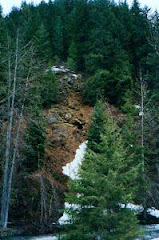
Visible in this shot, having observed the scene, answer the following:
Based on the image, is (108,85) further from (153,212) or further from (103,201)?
(103,201)

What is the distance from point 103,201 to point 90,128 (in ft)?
47.6

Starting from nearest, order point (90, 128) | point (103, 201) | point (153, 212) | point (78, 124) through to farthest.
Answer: point (103, 201) → point (153, 212) → point (90, 128) → point (78, 124)

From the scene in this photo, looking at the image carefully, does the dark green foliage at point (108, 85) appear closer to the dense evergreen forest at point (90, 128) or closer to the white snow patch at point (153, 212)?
the dense evergreen forest at point (90, 128)

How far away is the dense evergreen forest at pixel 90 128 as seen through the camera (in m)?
14.8

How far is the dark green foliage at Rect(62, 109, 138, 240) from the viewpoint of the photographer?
46.8 feet

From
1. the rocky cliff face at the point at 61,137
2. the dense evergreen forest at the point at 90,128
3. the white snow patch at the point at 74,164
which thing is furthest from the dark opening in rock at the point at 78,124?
the white snow patch at the point at 74,164

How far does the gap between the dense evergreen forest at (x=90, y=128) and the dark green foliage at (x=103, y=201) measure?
0.04 m

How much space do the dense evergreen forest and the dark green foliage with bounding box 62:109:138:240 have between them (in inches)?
1.5

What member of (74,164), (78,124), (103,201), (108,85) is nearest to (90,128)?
(74,164)

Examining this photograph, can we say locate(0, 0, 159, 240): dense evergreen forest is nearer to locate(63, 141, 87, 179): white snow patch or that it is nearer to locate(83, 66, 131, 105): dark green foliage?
locate(83, 66, 131, 105): dark green foliage

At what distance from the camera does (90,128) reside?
28.7 m

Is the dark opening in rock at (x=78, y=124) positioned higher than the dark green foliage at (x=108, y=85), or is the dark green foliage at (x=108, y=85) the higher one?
the dark green foliage at (x=108, y=85)

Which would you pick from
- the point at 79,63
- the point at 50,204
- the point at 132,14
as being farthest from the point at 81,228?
the point at 132,14

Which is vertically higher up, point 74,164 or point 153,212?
point 74,164
